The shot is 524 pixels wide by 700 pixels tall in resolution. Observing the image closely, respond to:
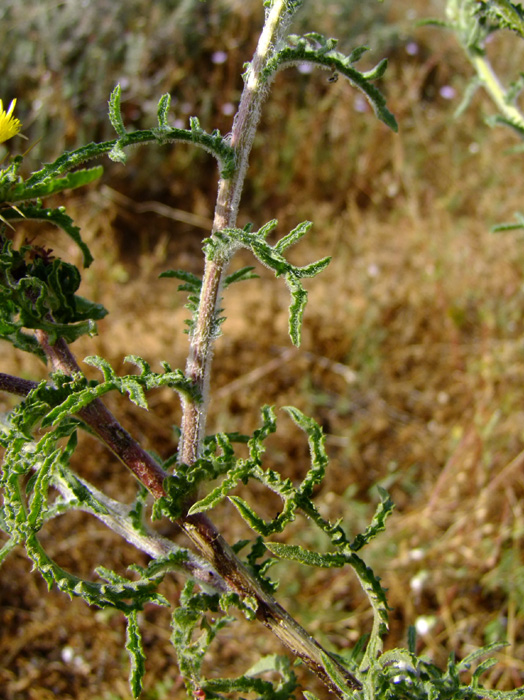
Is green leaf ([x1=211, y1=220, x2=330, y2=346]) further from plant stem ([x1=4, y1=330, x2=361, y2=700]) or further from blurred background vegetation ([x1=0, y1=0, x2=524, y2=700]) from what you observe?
blurred background vegetation ([x1=0, y1=0, x2=524, y2=700])

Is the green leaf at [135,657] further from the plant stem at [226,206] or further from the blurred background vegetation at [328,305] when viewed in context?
the blurred background vegetation at [328,305]

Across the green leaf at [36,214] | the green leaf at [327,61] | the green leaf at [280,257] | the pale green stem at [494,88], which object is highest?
the pale green stem at [494,88]

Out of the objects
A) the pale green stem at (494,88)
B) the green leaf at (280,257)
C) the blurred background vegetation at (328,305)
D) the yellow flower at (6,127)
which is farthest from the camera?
the blurred background vegetation at (328,305)

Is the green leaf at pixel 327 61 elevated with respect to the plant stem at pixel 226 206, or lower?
elevated

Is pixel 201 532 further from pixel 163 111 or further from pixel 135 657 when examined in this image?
pixel 163 111

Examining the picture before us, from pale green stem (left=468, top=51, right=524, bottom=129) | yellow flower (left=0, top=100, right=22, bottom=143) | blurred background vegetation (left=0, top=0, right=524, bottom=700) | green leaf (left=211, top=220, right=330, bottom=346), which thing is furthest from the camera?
blurred background vegetation (left=0, top=0, right=524, bottom=700)

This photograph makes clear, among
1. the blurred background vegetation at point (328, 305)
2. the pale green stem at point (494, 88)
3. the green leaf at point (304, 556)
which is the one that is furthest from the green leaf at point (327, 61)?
the blurred background vegetation at point (328, 305)

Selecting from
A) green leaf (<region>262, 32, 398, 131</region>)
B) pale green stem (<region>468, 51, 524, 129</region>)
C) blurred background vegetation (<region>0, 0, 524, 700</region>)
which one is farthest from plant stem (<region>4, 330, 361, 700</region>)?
pale green stem (<region>468, 51, 524, 129</region>)

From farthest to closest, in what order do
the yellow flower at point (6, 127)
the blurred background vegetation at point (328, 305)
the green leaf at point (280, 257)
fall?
the blurred background vegetation at point (328, 305) < the yellow flower at point (6, 127) < the green leaf at point (280, 257)

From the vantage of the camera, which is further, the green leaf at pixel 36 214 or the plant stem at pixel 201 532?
the plant stem at pixel 201 532
